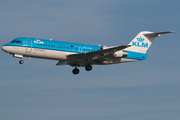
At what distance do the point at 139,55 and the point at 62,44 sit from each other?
10956 millimetres

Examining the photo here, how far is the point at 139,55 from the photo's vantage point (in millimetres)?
42969

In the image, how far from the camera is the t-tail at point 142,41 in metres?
43.6

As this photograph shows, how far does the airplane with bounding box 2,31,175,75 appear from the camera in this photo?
37312mm

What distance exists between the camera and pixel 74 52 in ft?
129

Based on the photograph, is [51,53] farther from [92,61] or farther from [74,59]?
[92,61]

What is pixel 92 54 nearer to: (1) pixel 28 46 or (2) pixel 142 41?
(1) pixel 28 46

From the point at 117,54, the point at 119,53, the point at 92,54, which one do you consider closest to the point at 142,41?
the point at 119,53

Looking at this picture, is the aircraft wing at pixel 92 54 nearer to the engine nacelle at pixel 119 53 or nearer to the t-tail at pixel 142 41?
the engine nacelle at pixel 119 53

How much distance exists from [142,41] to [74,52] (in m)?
10.7

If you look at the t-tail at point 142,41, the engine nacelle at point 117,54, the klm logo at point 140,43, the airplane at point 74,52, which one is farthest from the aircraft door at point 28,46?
the klm logo at point 140,43

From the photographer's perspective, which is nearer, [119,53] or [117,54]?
[117,54]

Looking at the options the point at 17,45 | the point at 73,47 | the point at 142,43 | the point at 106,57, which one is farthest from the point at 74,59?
the point at 142,43

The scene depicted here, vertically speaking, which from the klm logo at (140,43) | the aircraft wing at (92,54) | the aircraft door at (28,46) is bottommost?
the aircraft wing at (92,54)

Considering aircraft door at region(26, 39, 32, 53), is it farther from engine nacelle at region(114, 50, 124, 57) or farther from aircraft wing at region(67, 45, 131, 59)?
engine nacelle at region(114, 50, 124, 57)
